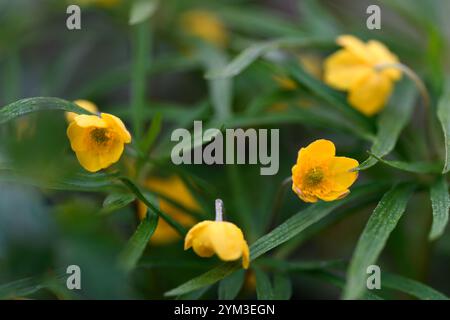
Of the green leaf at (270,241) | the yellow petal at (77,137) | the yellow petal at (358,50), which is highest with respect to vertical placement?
the yellow petal at (358,50)

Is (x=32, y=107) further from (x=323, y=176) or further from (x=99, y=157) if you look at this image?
(x=323, y=176)

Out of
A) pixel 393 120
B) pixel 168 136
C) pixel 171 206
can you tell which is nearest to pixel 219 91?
pixel 168 136

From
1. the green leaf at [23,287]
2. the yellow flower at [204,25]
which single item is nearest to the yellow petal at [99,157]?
the green leaf at [23,287]

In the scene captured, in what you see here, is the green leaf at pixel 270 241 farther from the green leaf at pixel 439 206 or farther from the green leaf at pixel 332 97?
the green leaf at pixel 332 97

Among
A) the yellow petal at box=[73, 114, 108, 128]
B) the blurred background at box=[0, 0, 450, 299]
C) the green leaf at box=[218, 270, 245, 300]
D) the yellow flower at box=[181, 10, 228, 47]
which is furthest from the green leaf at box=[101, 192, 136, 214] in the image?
the yellow flower at box=[181, 10, 228, 47]

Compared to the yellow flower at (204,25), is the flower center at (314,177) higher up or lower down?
lower down

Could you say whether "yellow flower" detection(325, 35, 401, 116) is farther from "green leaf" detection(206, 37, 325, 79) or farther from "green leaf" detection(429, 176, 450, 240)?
"green leaf" detection(429, 176, 450, 240)
